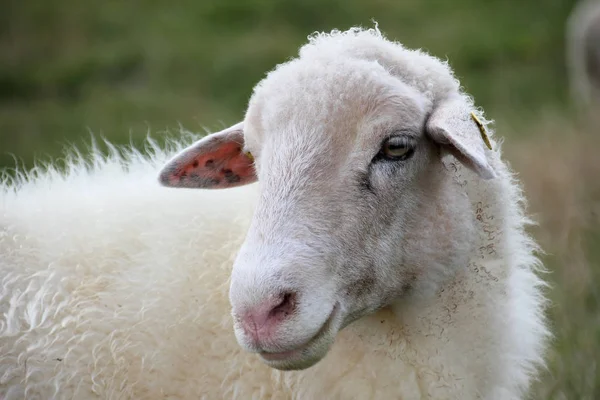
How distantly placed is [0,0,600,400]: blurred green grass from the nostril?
5075mm

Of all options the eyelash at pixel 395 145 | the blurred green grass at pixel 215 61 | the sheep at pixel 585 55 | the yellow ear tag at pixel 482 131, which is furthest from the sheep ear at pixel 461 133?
the sheep at pixel 585 55

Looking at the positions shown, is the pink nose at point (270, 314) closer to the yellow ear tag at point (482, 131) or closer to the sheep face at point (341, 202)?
the sheep face at point (341, 202)

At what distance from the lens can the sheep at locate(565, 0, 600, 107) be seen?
37.2ft

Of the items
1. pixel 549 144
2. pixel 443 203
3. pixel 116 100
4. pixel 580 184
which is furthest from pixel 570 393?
pixel 116 100

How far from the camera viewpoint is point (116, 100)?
38.6 feet

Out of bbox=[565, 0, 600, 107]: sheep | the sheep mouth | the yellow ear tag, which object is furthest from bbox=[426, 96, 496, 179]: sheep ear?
bbox=[565, 0, 600, 107]: sheep

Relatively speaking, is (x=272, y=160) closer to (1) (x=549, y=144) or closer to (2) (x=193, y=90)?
(1) (x=549, y=144)

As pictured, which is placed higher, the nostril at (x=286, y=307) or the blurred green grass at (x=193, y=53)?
the blurred green grass at (x=193, y=53)

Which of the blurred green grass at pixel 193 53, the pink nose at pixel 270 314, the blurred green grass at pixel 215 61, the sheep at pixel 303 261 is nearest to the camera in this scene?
the pink nose at pixel 270 314

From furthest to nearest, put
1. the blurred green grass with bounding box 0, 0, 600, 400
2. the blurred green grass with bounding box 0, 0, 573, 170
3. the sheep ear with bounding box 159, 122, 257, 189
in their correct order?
the blurred green grass with bounding box 0, 0, 573, 170
the blurred green grass with bounding box 0, 0, 600, 400
the sheep ear with bounding box 159, 122, 257, 189

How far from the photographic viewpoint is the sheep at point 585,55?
11.3 metres

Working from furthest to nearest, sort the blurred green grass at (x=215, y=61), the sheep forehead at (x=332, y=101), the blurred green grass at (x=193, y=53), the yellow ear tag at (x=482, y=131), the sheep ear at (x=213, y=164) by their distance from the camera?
the blurred green grass at (x=193, y=53) → the blurred green grass at (x=215, y=61) → the sheep ear at (x=213, y=164) → the yellow ear tag at (x=482, y=131) → the sheep forehead at (x=332, y=101)

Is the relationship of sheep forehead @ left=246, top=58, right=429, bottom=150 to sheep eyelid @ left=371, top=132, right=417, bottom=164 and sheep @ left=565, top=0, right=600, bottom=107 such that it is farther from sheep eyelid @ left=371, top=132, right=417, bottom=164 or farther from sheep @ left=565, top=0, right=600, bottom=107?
sheep @ left=565, top=0, right=600, bottom=107

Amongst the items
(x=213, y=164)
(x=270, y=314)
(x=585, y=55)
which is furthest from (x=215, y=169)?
(x=585, y=55)
